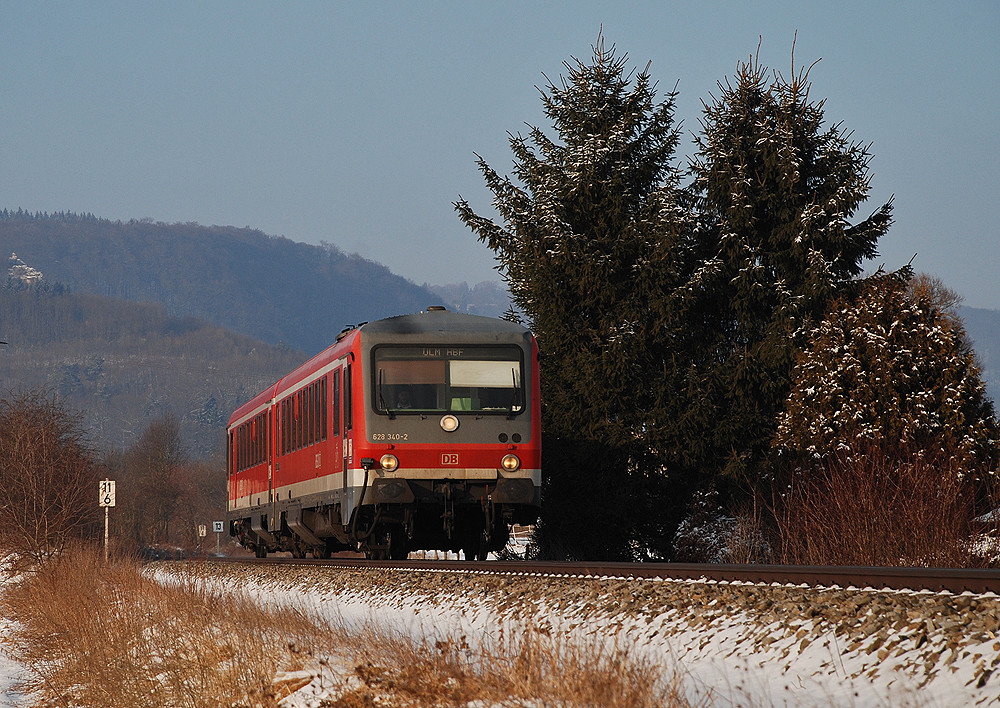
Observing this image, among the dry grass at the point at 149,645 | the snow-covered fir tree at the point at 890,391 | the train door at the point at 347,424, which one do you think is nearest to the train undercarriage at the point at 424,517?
the train door at the point at 347,424

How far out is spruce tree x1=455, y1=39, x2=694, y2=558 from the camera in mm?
27766

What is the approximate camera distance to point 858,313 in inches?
974

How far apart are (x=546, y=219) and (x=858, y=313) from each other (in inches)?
287

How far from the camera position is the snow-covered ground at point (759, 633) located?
7.38m

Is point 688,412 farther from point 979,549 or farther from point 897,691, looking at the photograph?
point 897,691

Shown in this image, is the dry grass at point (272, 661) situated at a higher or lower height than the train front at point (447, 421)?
lower

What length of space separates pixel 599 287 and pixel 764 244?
3.94m

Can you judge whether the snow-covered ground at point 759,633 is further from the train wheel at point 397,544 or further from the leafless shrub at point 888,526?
the train wheel at point 397,544

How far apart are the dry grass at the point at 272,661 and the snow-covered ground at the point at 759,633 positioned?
260 millimetres

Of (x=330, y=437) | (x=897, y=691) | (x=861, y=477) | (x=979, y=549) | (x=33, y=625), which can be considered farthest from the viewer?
(x=33, y=625)

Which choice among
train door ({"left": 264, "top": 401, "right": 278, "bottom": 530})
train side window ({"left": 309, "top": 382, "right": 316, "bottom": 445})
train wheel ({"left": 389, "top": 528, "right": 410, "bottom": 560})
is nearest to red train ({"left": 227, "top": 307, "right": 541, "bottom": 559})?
train wheel ({"left": 389, "top": 528, "right": 410, "bottom": 560})

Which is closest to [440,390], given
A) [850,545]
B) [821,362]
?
[850,545]

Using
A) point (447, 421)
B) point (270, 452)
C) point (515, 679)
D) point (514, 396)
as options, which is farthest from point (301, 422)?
point (515, 679)

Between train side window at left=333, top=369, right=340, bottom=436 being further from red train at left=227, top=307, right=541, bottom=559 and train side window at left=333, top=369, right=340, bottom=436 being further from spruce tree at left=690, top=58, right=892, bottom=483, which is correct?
spruce tree at left=690, top=58, right=892, bottom=483
